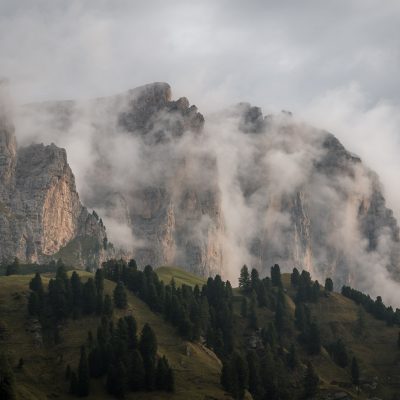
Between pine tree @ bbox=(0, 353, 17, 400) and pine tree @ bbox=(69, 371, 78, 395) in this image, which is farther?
pine tree @ bbox=(69, 371, 78, 395)

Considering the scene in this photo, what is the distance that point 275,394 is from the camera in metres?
198

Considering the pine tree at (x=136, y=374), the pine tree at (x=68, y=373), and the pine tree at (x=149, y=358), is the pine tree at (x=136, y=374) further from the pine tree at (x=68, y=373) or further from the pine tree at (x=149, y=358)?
the pine tree at (x=68, y=373)

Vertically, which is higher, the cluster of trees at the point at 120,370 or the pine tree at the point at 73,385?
the cluster of trees at the point at 120,370

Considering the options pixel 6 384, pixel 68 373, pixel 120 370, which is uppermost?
pixel 120 370

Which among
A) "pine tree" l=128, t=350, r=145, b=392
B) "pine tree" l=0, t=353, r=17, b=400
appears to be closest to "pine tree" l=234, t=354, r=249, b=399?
"pine tree" l=128, t=350, r=145, b=392

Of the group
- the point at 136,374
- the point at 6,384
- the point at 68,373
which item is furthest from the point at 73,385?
the point at 6,384

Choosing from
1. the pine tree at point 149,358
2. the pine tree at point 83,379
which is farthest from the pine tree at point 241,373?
the pine tree at point 83,379

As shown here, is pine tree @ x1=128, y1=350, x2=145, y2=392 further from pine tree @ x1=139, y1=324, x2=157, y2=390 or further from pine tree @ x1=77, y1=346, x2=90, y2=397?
pine tree @ x1=77, y1=346, x2=90, y2=397

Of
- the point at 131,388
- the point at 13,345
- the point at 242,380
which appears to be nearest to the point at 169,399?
the point at 131,388

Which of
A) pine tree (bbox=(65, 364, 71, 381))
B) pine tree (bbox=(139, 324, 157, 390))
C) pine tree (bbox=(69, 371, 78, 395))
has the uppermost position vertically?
pine tree (bbox=(139, 324, 157, 390))

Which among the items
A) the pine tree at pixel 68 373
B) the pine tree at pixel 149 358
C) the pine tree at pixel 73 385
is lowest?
the pine tree at pixel 73 385

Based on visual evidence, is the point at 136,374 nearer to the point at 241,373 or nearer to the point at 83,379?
the point at 83,379

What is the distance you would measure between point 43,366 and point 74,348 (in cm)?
1193

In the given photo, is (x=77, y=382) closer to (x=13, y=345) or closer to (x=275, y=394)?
(x=13, y=345)
